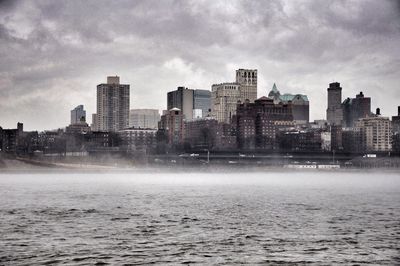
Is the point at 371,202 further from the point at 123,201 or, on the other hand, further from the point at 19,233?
the point at 19,233

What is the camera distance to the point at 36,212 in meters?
72.4

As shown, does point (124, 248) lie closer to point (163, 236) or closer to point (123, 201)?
point (163, 236)

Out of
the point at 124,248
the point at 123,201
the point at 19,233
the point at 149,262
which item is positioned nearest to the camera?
the point at 149,262

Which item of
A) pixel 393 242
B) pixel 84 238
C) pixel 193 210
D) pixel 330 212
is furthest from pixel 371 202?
pixel 84 238

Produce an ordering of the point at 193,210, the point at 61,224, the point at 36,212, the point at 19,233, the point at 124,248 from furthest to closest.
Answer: the point at 193,210
the point at 36,212
the point at 61,224
the point at 19,233
the point at 124,248

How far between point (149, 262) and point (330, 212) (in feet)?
129

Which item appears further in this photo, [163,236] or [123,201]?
[123,201]

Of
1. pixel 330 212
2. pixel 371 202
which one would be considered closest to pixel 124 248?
pixel 330 212

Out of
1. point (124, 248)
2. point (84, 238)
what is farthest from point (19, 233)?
point (124, 248)

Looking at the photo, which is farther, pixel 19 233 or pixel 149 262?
pixel 19 233

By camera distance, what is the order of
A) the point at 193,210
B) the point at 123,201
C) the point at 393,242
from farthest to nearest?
the point at 123,201 < the point at 193,210 < the point at 393,242

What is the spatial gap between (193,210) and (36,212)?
59.6 feet

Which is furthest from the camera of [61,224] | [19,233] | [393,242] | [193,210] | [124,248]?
[193,210]

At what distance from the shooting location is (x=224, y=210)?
77.7 m
